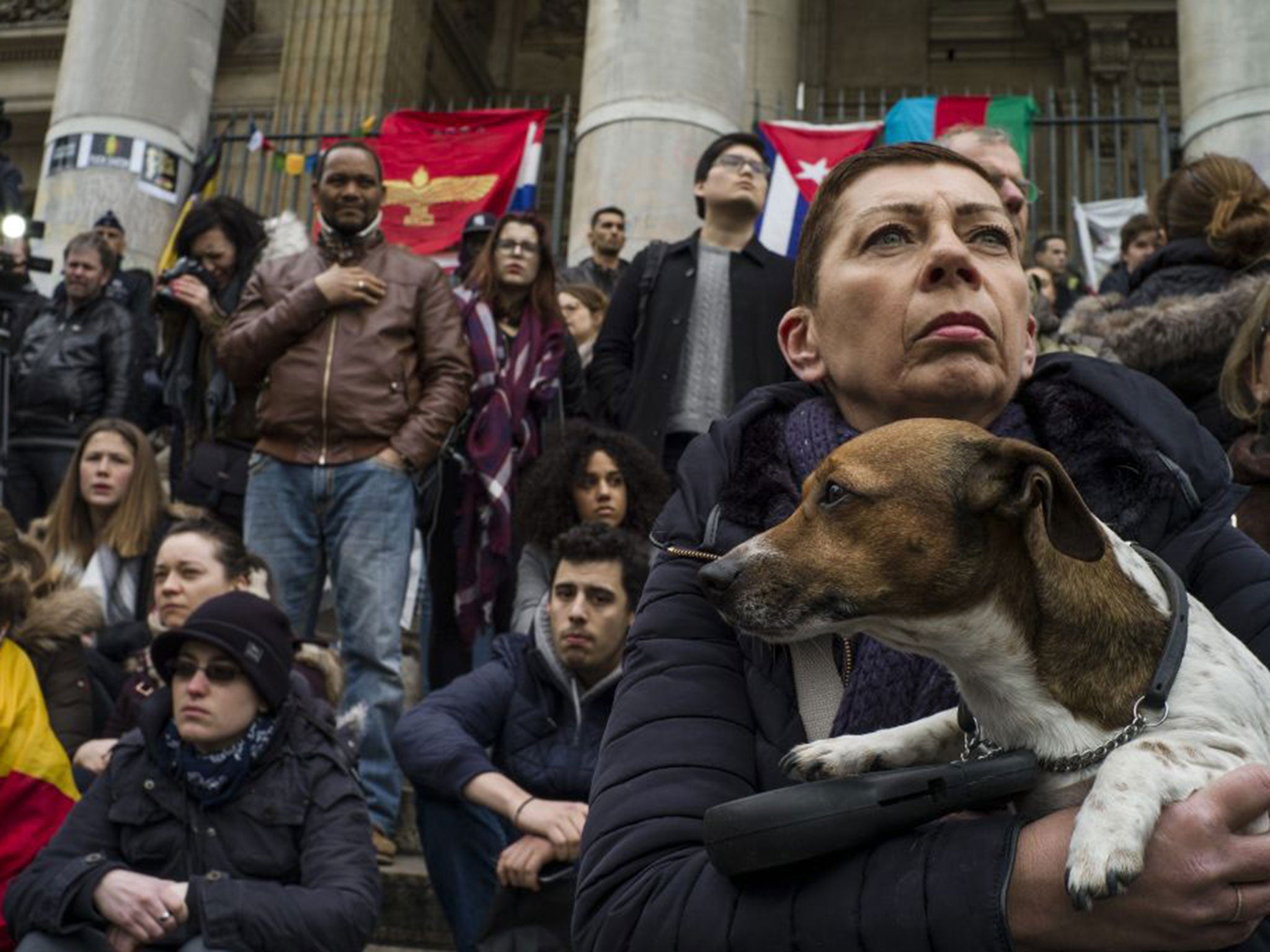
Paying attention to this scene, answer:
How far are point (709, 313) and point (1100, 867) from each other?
17.5 feet

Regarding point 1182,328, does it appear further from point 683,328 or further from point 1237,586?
point 1237,586

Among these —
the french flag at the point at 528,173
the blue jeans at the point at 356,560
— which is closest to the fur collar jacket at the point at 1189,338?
the blue jeans at the point at 356,560

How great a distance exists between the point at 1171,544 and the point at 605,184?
941cm

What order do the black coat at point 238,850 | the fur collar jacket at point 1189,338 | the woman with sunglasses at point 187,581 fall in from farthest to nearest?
the woman with sunglasses at point 187,581
the fur collar jacket at point 1189,338
the black coat at point 238,850

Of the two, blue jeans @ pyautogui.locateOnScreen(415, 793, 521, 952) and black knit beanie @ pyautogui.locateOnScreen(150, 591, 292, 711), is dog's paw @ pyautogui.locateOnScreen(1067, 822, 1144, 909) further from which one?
blue jeans @ pyautogui.locateOnScreen(415, 793, 521, 952)

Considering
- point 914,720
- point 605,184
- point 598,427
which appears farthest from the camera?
point 605,184

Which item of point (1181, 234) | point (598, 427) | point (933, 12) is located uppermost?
point (933, 12)

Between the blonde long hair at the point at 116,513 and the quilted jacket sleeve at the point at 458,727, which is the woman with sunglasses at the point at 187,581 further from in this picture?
the blonde long hair at the point at 116,513

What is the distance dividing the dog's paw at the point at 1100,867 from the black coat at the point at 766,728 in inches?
3.3

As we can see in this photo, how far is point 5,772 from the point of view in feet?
15.7

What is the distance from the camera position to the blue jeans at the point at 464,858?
4844 mm

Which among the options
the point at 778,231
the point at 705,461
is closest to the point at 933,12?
the point at 778,231

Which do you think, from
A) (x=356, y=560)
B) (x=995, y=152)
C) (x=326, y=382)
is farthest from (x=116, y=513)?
(x=995, y=152)

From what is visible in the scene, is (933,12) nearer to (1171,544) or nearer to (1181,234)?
(1181,234)
